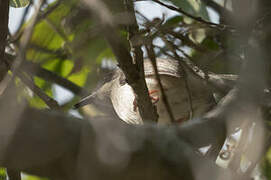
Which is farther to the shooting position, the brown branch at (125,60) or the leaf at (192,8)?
the leaf at (192,8)

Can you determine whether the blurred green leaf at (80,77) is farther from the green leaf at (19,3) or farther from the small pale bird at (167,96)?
the green leaf at (19,3)

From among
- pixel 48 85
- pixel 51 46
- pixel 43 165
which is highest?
pixel 43 165

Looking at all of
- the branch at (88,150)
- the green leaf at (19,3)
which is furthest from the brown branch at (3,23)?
the branch at (88,150)

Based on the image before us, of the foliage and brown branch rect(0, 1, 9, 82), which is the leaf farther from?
brown branch rect(0, 1, 9, 82)

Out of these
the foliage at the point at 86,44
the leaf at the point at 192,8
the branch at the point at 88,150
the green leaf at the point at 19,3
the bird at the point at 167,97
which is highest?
the branch at the point at 88,150

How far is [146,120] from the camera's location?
308cm

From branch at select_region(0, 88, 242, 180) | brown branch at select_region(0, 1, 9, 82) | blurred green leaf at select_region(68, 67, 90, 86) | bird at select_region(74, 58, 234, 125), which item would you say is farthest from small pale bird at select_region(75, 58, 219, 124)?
branch at select_region(0, 88, 242, 180)

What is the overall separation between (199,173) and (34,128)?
48 cm

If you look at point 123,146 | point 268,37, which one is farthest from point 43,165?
point 268,37

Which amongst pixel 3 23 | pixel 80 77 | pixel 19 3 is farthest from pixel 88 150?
pixel 80 77

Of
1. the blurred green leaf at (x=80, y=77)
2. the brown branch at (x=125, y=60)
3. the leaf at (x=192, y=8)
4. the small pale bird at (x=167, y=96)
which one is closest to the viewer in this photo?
the brown branch at (x=125, y=60)

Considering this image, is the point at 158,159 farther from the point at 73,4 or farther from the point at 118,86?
the point at 118,86

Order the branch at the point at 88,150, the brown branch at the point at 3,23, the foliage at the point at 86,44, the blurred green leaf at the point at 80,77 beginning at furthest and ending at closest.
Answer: the blurred green leaf at the point at 80,77 → the foliage at the point at 86,44 → the brown branch at the point at 3,23 → the branch at the point at 88,150

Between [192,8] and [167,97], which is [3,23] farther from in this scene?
[167,97]
